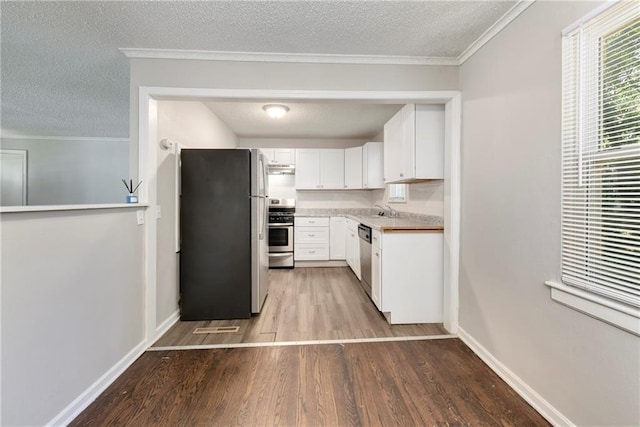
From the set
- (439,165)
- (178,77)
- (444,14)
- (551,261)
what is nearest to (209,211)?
(178,77)

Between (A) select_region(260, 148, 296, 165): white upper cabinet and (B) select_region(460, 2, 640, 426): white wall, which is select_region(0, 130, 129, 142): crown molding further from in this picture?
(B) select_region(460, 2, 640, 426): white wall

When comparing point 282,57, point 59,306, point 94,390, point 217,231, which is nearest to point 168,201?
point 217,231

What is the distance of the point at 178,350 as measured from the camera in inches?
80.4

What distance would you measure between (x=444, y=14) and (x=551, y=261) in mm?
1644

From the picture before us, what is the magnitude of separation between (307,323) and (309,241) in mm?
2240

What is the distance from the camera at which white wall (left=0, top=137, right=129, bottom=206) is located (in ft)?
16.9

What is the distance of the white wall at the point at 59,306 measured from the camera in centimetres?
112

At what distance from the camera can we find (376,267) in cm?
263

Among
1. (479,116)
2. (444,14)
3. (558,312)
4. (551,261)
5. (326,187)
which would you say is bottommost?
(558,312)

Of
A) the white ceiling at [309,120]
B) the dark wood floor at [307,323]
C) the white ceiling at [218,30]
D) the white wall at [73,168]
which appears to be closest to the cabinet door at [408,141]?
the white ceiling at [218,30]

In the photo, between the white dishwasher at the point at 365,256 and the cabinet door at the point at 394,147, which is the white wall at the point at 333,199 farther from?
the cabinet door at the point at 394,147

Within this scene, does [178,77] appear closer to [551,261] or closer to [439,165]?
[439,165]

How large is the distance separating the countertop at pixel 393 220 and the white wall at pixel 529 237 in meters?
0.47

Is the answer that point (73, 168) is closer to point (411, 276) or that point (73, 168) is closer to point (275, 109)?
point (275, 109)
